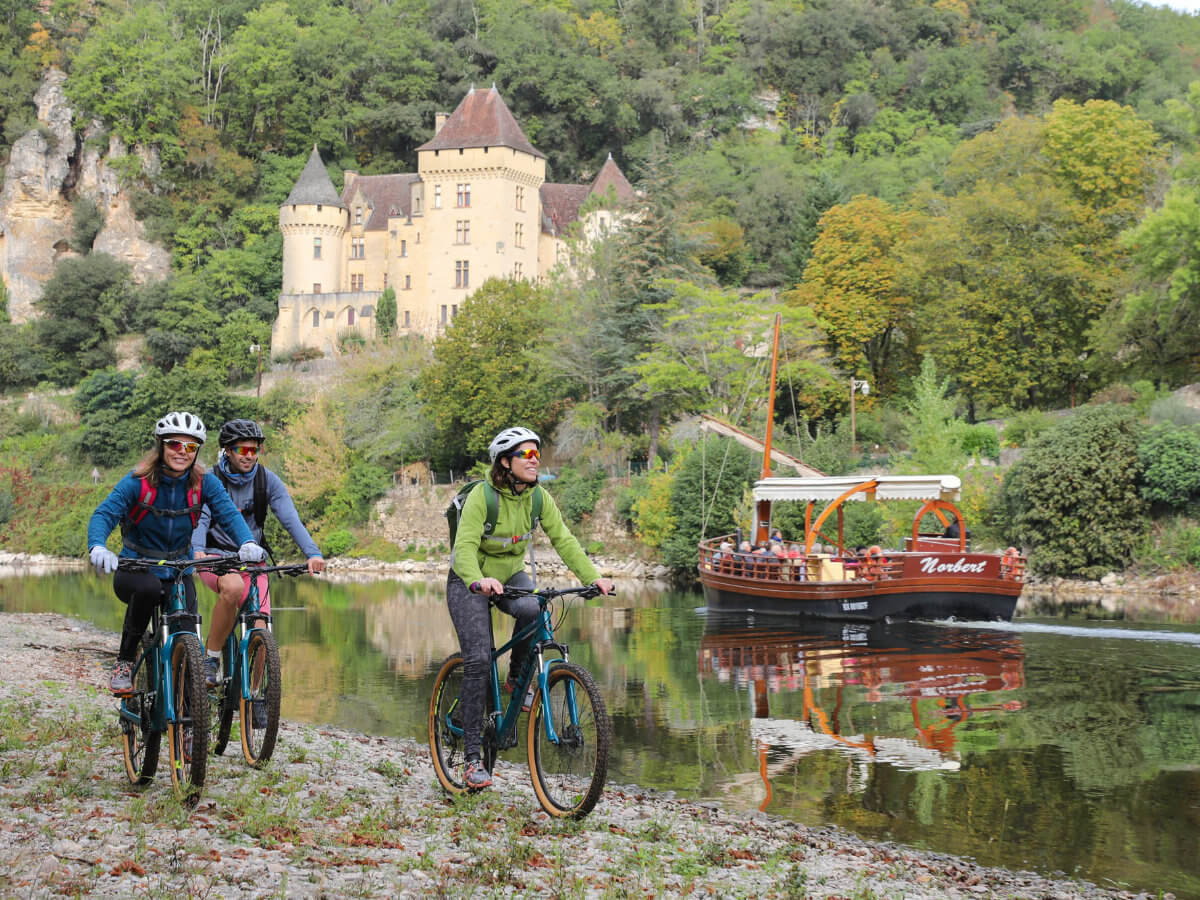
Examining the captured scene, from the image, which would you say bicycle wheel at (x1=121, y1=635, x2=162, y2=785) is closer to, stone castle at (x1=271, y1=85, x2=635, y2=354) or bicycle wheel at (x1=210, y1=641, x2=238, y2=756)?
bicycle wheel at (x1=210, y1=641, x2=238, y2=756)

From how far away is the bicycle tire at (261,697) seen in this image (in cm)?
899

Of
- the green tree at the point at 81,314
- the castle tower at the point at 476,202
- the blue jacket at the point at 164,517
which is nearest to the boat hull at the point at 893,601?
the blue jacket at the point at 164,517

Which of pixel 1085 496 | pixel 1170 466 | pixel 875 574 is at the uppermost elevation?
pixel 1170 466

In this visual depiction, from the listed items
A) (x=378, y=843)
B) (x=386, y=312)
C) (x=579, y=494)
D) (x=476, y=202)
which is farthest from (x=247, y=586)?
(x=476, y=202)

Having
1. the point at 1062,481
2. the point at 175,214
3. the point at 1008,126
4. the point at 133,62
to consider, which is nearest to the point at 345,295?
the point at 175,214

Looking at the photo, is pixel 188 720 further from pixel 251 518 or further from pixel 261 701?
pixel 251 518

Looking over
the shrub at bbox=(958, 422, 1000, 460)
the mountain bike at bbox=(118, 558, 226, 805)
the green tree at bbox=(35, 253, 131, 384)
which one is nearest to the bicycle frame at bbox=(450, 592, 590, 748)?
the mountain bike at bbox=(118, 558, 226, 805)

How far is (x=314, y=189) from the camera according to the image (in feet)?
276

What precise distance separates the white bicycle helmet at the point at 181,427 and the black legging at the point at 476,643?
1.91 m

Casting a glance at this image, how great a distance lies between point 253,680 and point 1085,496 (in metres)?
33.8

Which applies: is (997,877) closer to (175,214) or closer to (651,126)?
(175,214)

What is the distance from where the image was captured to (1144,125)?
179 ft

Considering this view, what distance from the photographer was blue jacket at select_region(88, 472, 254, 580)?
27.5 feet

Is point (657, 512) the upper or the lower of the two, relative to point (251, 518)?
upper
